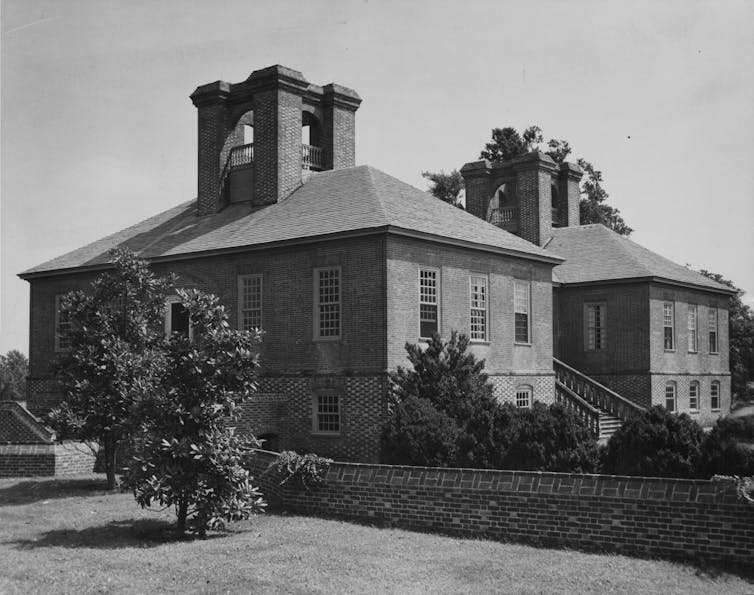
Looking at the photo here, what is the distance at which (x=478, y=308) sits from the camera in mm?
26328

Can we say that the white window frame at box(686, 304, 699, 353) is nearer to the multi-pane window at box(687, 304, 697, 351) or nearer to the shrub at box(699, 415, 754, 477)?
the multi-pane window at box(687, 304, 697, 351)

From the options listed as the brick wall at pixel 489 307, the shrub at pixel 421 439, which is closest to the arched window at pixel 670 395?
the brick wall at pixel 489 307

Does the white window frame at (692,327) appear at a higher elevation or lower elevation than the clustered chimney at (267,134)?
lower

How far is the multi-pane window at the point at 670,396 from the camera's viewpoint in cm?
3569

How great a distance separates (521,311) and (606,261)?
950 cm

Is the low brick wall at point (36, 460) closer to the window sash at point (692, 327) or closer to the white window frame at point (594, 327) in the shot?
the white window frame at point (594, 327)

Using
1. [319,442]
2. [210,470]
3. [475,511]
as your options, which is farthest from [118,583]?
[319,442]

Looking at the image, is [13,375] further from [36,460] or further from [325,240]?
[325,240]

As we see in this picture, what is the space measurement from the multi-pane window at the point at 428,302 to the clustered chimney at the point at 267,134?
623cm

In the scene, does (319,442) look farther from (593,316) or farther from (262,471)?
(593,316)

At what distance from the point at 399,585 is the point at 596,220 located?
1918 inches

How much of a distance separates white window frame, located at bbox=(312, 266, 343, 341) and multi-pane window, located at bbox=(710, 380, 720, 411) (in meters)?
22.3

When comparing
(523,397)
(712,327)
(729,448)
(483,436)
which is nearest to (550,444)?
(483,436)

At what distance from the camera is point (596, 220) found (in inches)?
2248
